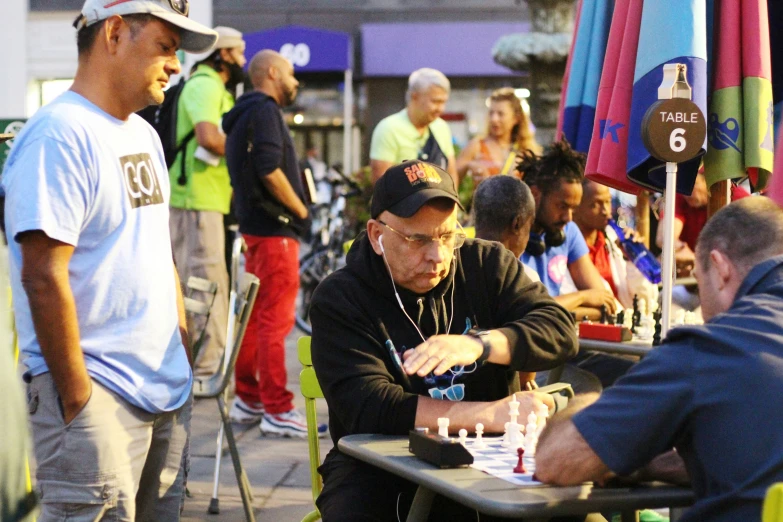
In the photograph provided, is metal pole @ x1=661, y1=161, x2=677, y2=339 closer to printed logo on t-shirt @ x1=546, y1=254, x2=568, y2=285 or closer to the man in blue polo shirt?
the man in blue polo shirt

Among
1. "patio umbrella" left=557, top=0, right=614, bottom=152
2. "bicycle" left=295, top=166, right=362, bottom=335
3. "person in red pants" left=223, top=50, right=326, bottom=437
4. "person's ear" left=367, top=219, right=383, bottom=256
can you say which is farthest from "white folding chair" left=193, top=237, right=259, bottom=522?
"bicycle" left=295, top=166, right=362, bottom=335

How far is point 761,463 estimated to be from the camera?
82.3 inches

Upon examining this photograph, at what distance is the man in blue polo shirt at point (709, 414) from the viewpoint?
209 centimetres

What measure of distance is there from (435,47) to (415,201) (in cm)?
1810

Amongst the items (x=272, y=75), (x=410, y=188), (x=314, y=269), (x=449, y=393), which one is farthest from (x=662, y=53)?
(x=314, y=269)

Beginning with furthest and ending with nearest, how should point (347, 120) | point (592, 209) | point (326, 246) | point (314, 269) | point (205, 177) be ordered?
point (347, 120)
point (326, 246)
point (314, 269)
point (205, 177)
point (592, 209)

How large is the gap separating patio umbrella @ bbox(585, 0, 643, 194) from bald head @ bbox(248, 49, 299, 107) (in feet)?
8.96

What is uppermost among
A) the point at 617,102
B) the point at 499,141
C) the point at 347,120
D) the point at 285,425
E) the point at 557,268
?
the point at 347,120

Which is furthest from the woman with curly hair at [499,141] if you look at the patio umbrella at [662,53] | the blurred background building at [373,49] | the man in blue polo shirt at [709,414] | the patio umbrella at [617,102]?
the blurred background building at [373,49]

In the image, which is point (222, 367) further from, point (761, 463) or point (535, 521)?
point (761, 463)

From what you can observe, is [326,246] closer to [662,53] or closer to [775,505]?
[662,53]

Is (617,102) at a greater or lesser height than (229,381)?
greater

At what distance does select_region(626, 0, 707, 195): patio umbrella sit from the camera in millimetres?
Result: 3605

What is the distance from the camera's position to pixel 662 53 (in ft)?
11.9
